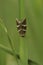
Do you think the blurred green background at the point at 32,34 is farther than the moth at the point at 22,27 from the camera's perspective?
Yes

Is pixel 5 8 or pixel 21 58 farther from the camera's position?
pixel 5 8

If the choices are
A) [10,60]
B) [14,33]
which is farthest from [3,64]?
[14,33]

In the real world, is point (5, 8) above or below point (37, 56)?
above

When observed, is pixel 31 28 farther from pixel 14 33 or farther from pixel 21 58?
pixel 21 58

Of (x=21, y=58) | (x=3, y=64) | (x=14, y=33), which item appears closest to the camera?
(x=21, y=58)

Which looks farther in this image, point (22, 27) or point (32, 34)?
point (32, 34)

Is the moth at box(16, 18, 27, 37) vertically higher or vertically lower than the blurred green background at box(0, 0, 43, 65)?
higher

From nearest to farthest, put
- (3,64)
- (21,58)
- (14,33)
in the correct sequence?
(21,58) → (3,64) → (14,33)

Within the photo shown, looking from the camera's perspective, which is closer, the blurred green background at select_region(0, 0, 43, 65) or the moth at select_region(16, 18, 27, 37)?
the moth at select_region(16, 18, 27, 37)

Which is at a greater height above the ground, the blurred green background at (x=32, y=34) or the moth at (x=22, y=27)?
the moth at (x=22, y=27)

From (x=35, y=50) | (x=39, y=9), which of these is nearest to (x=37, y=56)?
(x=35, y=50)
